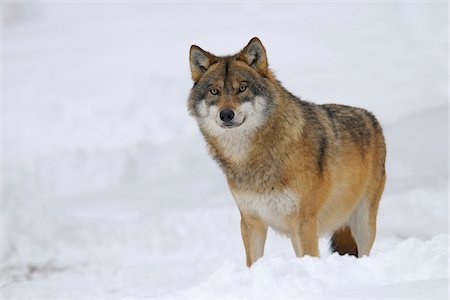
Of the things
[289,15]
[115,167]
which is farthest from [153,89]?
[289,15]

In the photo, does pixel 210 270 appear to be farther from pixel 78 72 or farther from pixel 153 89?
pixel 78 72

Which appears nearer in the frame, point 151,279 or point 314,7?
point 151,279

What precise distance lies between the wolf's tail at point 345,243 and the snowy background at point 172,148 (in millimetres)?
1020

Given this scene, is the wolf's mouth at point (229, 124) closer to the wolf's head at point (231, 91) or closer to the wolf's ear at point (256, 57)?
the wolf's head at point (231, 91)

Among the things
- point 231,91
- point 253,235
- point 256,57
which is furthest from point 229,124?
point 253,235

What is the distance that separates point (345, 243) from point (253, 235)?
47.5 inches

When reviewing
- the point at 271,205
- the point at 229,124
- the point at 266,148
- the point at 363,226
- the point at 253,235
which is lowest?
the point at 363,226

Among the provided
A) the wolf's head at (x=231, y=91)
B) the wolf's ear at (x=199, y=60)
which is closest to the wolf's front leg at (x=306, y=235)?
the wolf's head at (x=231, y=91)

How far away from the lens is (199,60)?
546 cm

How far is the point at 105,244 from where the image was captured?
8.16 m

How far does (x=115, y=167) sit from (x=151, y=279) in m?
4.27

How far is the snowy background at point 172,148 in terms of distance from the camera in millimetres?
4391

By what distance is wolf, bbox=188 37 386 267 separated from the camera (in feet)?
16.9

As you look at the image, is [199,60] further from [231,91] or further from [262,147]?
[262,147]
